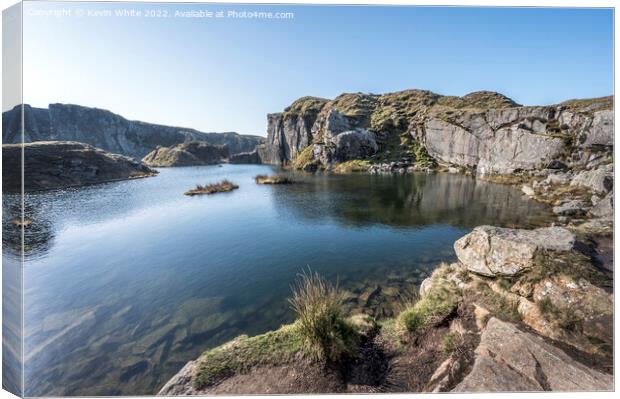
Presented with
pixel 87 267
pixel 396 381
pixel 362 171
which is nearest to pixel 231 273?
pixel 87 267

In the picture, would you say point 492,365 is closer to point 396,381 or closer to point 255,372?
point 396,381

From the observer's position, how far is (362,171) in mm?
78625

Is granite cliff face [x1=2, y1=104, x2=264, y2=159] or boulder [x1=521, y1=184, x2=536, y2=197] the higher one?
granite cliff face [x1=2, y1=104, x2=264, y2=159]

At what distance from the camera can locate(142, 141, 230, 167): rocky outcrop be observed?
431 feet

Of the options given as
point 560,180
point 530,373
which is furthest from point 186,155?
point 530,373

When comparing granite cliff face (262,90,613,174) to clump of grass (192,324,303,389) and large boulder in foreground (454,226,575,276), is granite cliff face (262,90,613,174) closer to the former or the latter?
large boulder in foreground (454,226,575,276)

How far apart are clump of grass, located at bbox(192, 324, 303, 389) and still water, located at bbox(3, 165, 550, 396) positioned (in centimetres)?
270

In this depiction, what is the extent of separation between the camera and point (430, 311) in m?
7.12

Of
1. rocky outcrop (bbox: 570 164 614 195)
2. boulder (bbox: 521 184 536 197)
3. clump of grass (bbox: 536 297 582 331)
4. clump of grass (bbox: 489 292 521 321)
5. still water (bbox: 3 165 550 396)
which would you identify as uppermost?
rocky outcrop (bbox: 570 164 614 195)

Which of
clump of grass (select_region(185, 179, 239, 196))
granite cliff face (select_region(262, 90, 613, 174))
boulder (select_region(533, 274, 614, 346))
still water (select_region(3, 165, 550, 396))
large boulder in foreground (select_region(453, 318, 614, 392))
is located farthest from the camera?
granite cliff face (select_region(262, 90, 613, 174))

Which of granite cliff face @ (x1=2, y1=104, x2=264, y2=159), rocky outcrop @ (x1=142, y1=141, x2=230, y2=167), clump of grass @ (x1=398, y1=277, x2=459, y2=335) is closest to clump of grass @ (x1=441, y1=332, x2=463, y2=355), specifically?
clump of grass @ (x1=398, y1=277, x2=459, y2=335)

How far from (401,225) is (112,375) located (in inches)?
803

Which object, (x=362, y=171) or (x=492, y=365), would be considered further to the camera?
(x=362, y=171)

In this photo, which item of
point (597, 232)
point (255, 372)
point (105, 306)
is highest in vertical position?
point (597, 232)
